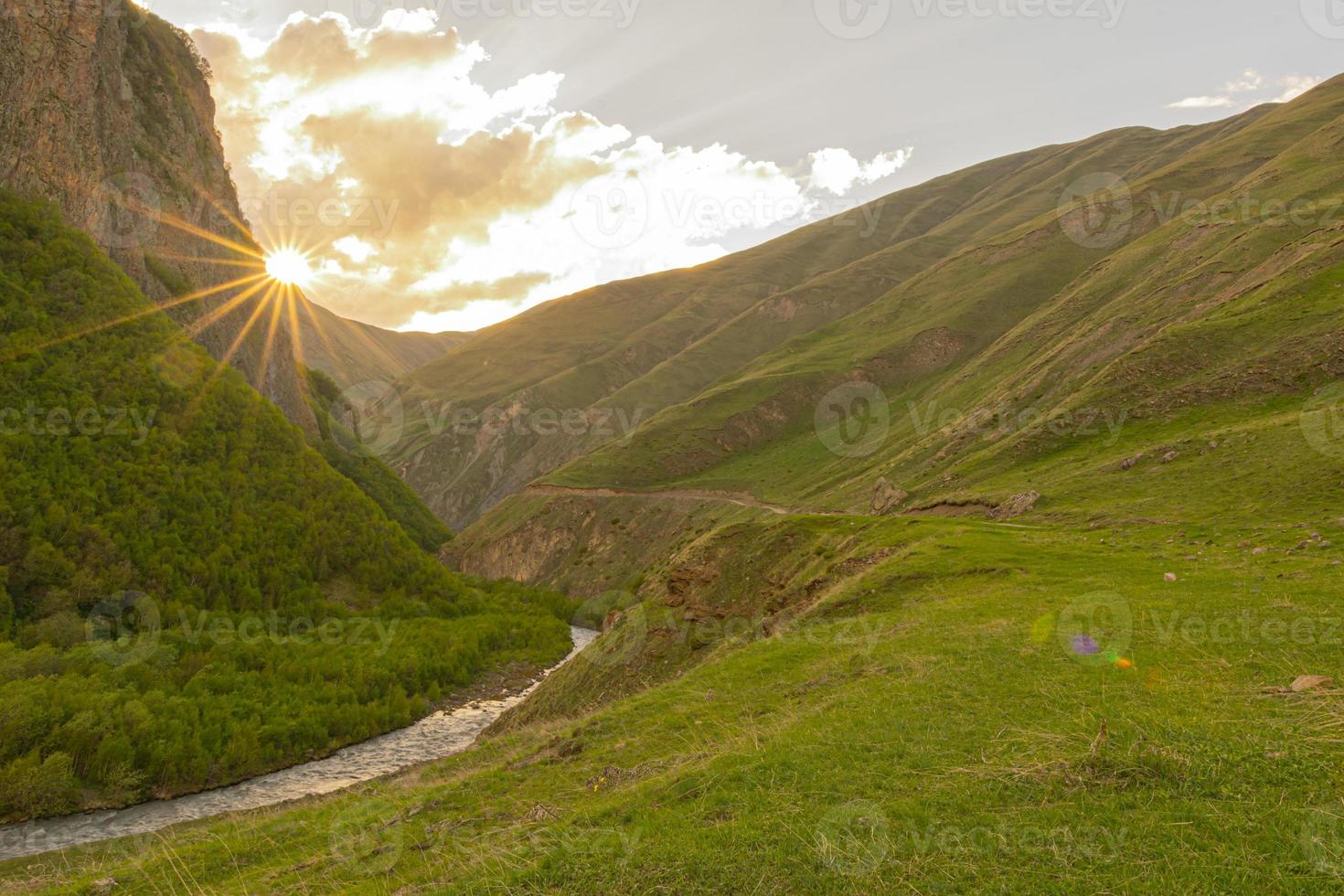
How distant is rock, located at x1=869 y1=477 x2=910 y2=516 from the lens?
62312 millimetres

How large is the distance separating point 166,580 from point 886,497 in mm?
65216

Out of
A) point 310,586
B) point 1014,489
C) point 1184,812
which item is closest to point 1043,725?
point 1184,812

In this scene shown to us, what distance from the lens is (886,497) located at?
208ft

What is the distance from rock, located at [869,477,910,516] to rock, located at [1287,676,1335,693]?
47.9 meters

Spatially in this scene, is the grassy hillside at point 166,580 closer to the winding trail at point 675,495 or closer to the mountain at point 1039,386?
the mountain at point 1039,386

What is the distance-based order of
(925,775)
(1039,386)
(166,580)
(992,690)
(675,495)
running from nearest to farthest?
(925,775)
(992,690)
(166,580)
(1039,386)
(675,495)

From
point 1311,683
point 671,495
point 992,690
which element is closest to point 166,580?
point 992,690

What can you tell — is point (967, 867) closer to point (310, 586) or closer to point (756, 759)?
point (756, 759)

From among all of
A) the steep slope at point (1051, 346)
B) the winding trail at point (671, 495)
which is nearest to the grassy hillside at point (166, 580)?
the winding trail at point (671, 495)

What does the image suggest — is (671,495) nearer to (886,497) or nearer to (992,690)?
(886,497)

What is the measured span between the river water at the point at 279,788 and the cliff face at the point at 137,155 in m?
74.8

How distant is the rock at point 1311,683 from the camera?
13289 millimetres

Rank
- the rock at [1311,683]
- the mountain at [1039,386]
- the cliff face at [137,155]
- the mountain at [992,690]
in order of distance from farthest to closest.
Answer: the cliff face at [137,155]
the mountain at [1039,386]
the rock at [1311,683]
the mountain at [992,690]

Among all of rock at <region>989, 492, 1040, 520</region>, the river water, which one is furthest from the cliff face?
rock at <region>989, 492, 1040, 520</region>
